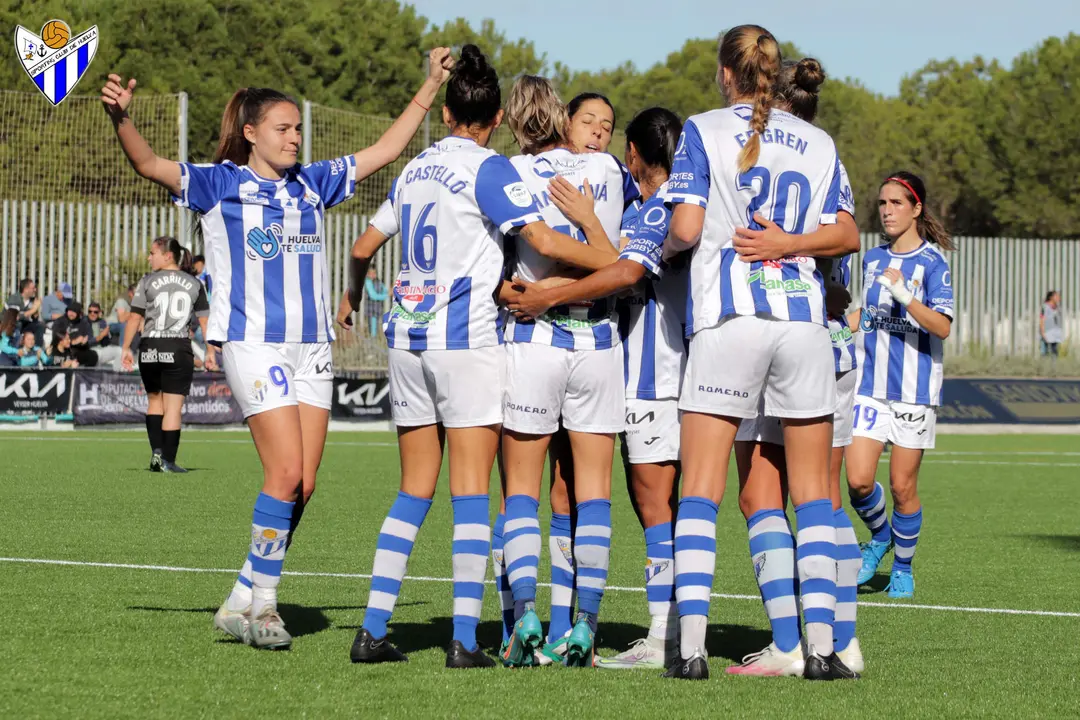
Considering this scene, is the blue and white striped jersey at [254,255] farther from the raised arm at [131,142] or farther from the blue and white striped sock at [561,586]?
the blue and white striped sock at [561,586]

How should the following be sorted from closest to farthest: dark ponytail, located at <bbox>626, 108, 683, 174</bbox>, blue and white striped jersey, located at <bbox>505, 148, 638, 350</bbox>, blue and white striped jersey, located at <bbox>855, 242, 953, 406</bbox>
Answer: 1. blue and white striped jersey, located at <bbox>505, 148, 638, 350</bbox>
2. dark ponytail, located at <bbox>626, 108, 683, 174</bbox>
3. blue and white striped jersey, located at <bbox>855, 242, 953, 406</bbox>

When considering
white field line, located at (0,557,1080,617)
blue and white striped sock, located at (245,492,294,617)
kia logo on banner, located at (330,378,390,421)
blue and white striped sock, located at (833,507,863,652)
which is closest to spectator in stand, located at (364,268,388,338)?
kia logo on banner, located at (330,378,390,421)

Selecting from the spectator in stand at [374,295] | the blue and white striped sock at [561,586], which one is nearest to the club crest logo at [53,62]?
the spectator in stand at [374,295]

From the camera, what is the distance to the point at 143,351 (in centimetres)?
1378

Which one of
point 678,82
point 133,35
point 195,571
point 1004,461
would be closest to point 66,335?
point 1004,461

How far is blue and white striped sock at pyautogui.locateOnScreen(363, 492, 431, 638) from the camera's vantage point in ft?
17.9

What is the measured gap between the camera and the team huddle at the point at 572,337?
5254 millimetres

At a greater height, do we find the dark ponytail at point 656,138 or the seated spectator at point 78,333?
the dark ponytail at point 656,138

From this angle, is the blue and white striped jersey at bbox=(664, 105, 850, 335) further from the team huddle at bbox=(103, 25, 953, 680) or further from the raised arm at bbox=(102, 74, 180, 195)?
the raised arm at bbox=(102, 74, 180, 195)

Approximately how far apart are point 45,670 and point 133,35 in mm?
45929

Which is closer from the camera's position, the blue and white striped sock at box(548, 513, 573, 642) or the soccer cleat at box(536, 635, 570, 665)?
the soccer cleat at box(536, 635, 570, 665)

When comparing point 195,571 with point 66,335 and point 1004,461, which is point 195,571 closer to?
point 1004,461

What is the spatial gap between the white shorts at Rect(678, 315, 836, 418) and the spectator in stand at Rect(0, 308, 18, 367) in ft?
62.6

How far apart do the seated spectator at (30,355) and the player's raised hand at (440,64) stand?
18.4 meters
